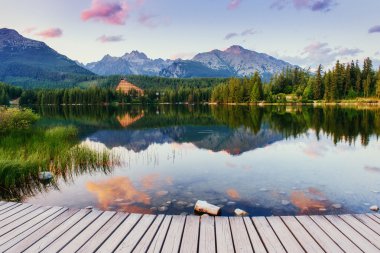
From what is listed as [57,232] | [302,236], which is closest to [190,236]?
[302,236]

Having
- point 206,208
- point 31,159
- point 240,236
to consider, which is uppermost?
point 240,236

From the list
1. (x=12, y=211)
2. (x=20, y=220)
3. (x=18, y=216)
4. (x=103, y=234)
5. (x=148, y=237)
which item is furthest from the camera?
(x=12, y=211)

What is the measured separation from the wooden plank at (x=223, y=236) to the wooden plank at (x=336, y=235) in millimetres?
2836

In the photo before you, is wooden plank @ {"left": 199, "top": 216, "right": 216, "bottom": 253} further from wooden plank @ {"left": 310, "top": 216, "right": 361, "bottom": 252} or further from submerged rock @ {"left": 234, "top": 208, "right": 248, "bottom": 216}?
submerged rock @ {"left": 234, "top": 208, "right": 248, "bottom": 216}

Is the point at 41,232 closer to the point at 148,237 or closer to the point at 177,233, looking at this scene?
the point at 148,237

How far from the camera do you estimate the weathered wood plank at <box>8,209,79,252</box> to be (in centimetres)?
775

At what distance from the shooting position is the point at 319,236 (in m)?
8.48

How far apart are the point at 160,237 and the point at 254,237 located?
261 cm

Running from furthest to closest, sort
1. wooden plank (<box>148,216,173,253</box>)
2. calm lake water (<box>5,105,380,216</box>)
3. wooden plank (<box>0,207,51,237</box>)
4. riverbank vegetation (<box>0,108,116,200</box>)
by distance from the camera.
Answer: riverbank vegetation (<box>0,108,116,200</box>)
calm lake water (<box>5,105,380,216</box>)
wooden plank (<box>0,207,51,237</box>)
wooden plank (<box>148,216,173,253</box>)

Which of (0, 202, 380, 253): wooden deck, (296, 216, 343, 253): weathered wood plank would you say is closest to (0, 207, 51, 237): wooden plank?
(0, 202, 380, 253): wooden deck

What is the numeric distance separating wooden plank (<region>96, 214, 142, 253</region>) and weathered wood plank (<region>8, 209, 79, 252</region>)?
1.96 m

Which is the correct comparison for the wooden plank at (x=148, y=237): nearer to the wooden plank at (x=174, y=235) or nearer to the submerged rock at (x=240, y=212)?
the wooden plank at (x=174, y=235)

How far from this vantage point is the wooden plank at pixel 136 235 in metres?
7.74

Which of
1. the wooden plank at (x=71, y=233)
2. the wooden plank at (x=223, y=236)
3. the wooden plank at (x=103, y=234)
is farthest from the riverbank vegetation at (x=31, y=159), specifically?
the wooden plank at (x=223, y=236)
